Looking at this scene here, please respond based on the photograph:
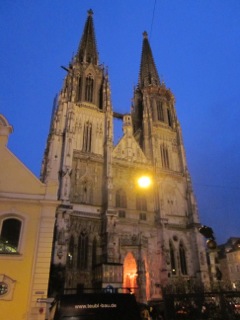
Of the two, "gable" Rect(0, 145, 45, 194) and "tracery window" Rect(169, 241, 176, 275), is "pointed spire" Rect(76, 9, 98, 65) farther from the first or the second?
"gable" Rect(0, 145, 45, 194)

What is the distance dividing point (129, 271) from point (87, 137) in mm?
17493

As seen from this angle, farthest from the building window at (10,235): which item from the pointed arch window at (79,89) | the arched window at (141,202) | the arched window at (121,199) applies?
the pointed arch window at (79,89)

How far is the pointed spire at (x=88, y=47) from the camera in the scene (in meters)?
44.4

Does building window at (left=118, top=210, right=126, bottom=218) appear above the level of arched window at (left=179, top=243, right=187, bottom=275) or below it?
above

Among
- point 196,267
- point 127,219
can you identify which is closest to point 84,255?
point 127,219

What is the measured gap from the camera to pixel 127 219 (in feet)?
100

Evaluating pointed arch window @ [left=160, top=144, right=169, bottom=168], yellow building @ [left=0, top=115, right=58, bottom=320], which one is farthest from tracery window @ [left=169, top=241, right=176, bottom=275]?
yellow building @ [left=0, top=115, right=58, bottom=320]

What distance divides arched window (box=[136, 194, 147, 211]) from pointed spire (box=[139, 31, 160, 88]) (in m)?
23.0

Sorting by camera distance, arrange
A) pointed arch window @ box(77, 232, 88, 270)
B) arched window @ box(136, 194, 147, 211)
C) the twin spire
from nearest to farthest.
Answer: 1. pointed arch window @ box(77, 232, 88, 270)
2. arched window @ box(136, 194, 147, 211)
3. the twin spire

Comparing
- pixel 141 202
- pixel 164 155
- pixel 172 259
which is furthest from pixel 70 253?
pixel 164 155

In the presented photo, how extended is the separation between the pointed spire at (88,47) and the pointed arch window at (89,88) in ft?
13.5

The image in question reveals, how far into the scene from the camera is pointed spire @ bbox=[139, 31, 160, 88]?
48.2 m

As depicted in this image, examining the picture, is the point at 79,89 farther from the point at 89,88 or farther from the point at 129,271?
the point at 129,271

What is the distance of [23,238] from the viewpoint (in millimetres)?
12367
